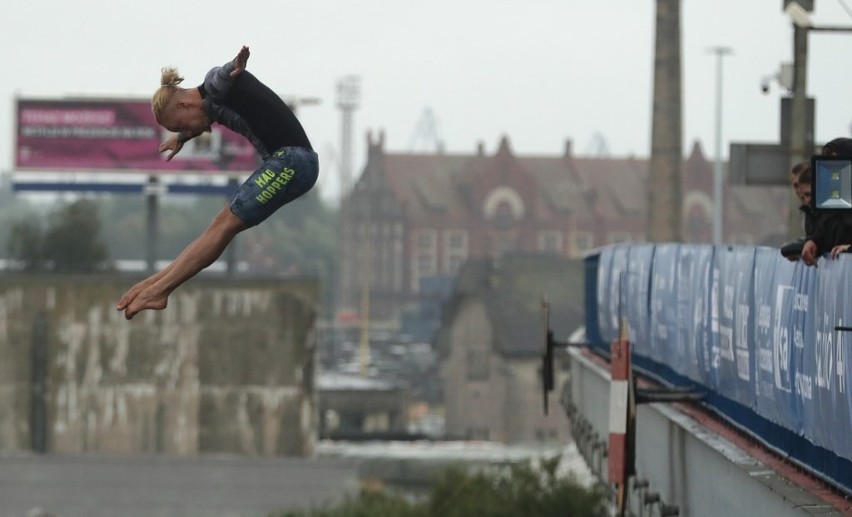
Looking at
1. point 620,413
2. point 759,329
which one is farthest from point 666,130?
point 759,329

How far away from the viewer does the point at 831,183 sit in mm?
11672

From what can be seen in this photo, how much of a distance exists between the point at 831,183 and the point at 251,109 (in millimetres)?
4135

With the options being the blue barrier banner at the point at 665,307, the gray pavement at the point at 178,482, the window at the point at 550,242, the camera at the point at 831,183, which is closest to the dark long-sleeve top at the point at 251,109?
the camera at the point at 831,183

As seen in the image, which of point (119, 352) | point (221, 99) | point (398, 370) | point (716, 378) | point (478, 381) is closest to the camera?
point (221, 99)

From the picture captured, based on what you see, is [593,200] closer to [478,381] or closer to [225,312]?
[478,381]

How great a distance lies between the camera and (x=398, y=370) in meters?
188

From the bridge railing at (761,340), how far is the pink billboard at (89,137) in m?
55.3

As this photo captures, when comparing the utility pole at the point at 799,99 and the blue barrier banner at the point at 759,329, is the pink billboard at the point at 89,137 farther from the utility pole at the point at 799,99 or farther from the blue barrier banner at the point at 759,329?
the blue barrier banner at the point at 759,329

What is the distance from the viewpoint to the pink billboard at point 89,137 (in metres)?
80.4

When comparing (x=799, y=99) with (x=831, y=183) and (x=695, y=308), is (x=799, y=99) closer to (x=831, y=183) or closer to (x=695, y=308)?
(x=695, y=308)

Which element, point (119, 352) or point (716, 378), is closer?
point (716, 378)

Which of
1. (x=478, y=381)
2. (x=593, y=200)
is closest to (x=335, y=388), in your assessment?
(x=478, y=381)

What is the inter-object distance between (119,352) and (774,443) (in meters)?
58.7

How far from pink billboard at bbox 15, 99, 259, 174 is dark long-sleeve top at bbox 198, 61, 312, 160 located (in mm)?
70607
